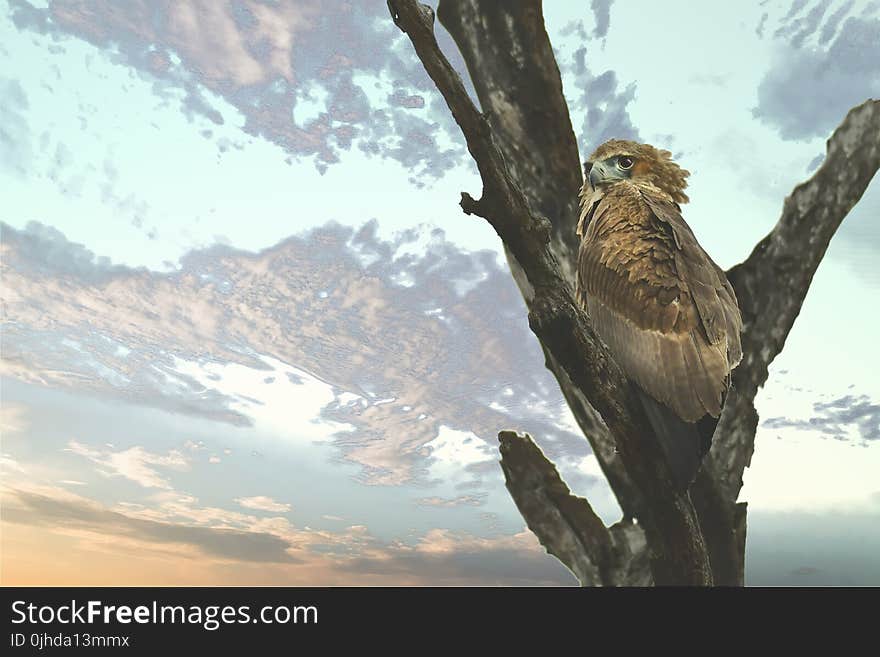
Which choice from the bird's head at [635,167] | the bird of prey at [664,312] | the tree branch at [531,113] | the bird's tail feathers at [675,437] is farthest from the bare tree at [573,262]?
the bird's tail feathers at [675,437]

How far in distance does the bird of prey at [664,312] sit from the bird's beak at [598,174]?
313mm

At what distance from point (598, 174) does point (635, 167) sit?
34 cm

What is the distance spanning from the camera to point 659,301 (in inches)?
156

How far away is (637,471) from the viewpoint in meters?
3.83

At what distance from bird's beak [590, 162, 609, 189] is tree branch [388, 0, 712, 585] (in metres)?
1.88

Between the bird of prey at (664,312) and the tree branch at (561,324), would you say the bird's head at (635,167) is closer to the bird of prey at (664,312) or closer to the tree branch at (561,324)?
the bird of prey at (664,312)

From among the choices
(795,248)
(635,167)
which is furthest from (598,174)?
(795,248)

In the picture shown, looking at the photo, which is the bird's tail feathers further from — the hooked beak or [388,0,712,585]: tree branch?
the hooked beak

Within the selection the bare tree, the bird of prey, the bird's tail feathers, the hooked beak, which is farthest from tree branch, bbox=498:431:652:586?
the hooked beak

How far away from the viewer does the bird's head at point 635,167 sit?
4926 mm

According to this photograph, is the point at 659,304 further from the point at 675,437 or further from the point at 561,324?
the point at 561,324

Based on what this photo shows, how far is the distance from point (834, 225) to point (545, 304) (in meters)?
4.06
